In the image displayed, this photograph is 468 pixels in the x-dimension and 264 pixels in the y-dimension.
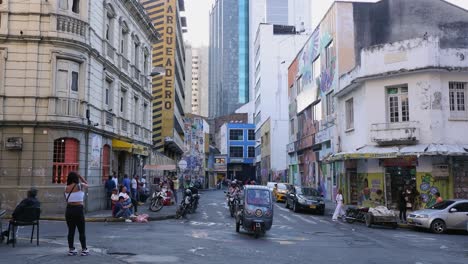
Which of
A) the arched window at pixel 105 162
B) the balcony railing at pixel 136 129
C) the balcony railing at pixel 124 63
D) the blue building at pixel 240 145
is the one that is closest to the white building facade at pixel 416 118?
the arched window at pixel 105 162

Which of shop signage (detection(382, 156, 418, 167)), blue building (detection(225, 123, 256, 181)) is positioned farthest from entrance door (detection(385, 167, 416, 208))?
blue building (detection(225, 123, 256, 181))

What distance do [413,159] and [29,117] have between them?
18438 millimetres

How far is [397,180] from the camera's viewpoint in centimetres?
2702

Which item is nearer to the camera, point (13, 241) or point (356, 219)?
point (13, 241)

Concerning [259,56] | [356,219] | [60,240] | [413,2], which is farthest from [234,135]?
[60,240]

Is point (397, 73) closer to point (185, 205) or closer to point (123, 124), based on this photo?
point (185, 205)

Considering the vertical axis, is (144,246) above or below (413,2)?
below

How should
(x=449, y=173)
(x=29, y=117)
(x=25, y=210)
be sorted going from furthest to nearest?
(x=449, y=173), (x=29, y=117), (x=25, y=210)

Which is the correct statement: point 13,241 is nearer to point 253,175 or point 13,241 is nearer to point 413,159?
point 413,159

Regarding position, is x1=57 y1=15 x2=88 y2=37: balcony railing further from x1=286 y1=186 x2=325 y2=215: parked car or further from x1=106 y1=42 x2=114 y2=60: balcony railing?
x1=286 y1=186 x2=325 y2=215: parked car

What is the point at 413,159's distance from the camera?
84.8 feet

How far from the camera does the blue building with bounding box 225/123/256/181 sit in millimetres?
105375

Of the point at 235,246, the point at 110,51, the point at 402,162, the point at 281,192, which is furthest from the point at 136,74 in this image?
the point at 235,246

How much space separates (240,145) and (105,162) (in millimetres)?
79792
